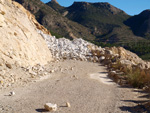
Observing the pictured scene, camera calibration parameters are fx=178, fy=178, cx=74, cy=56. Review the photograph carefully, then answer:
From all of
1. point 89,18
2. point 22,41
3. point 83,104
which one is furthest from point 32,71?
point 89,18

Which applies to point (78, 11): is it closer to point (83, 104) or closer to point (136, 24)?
point (136, 24)

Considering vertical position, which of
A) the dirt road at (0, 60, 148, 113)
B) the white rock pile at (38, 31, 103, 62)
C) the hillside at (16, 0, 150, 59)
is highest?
the hillside at (16, 0, 150, 59)

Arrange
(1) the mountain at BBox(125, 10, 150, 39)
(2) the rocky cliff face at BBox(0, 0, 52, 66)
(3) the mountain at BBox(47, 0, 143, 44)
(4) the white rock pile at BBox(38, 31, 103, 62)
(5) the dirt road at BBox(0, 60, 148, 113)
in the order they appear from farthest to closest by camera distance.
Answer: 1. (1) the mountain at BBox(125, 10, 150, 39)
2. (3) the mountain at BBox(47, 0, 143, 44)
3. (4) the white rock pile at BBox(38, 31, 103, 62)
4. (2) the rocky cliff face at BBox(0, 0, 52, 66)
5. (5) the dirt road at BBox(0, 60, 148, 113)

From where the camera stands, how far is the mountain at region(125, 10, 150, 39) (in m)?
69.0

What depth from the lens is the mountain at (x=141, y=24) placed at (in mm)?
69012

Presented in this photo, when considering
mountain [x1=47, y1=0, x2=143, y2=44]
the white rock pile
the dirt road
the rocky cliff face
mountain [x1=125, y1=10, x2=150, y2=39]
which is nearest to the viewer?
the dirt road

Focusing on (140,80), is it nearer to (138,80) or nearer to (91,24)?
(138,80)

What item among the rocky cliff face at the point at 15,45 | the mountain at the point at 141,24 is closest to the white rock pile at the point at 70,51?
the rocky cliff face at the point at 15,45

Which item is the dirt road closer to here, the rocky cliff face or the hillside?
the rocky cliff face

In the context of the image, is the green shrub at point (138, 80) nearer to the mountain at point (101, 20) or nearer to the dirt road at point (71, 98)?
the dirt road at point (71, 98)

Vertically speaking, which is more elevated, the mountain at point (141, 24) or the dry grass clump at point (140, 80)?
the mountain at point (141, 24)

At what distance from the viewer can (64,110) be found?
4.77 m

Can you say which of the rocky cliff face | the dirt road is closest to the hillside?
the rocky cliff face

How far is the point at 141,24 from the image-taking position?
7906cm
